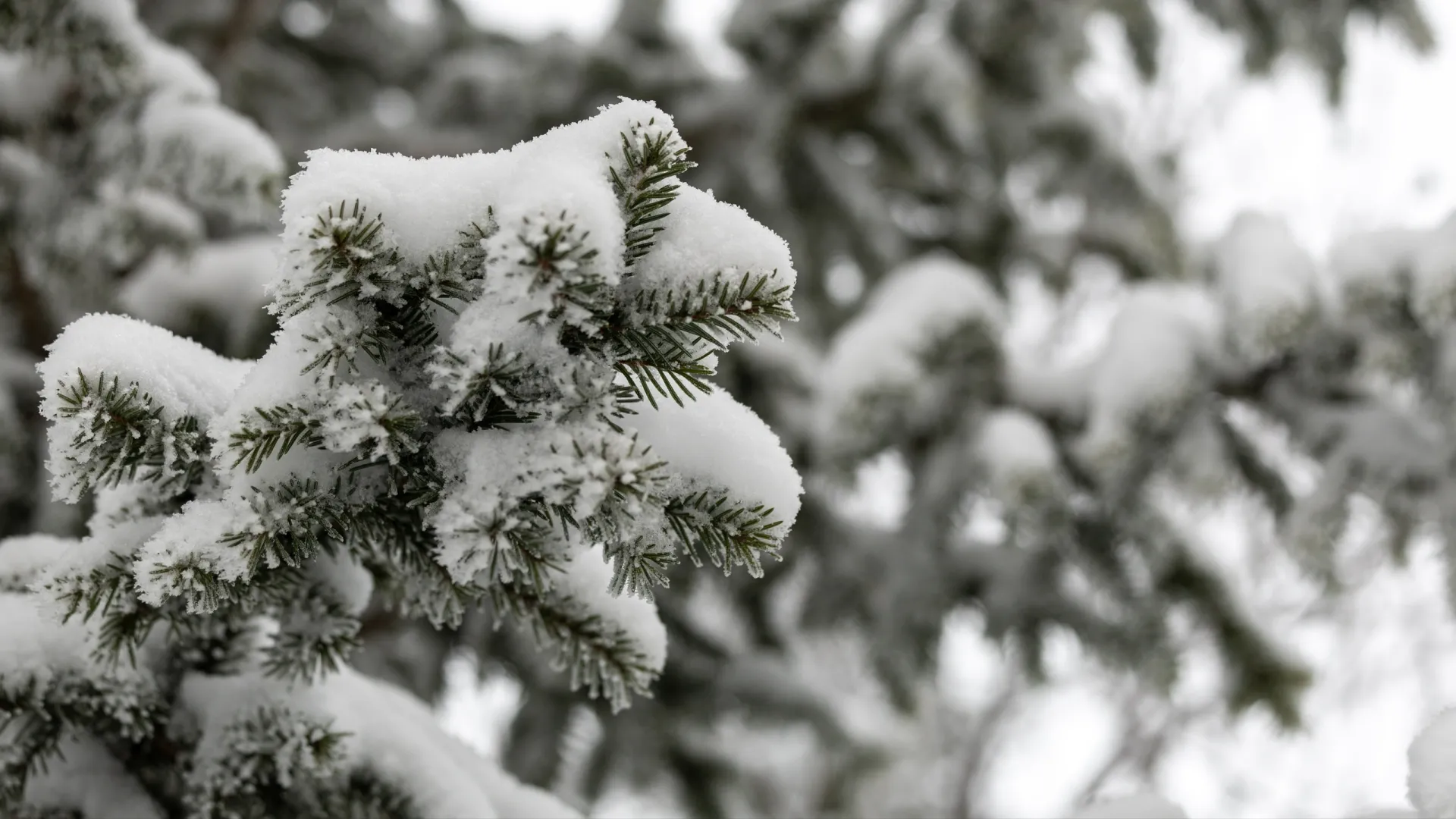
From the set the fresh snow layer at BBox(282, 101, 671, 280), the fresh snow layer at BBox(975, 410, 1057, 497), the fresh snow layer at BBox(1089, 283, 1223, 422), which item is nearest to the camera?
the fresh snow layer at BBox(282, 101, 671, 280)

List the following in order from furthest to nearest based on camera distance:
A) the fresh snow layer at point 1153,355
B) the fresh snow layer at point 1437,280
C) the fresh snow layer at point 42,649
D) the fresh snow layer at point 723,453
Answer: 1. the fresh snow layer at point 1153,355
2. the fresh snow layer at point 1437,280
3. the fresh snow layer at point 42,649
4. the fresh snow layer at point 723,453

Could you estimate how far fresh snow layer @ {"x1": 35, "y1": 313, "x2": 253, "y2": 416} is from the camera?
2.70 ft

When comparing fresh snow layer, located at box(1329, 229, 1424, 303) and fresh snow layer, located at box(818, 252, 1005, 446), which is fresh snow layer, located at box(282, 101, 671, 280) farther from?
fresh snow layer, located at box(1329, 229, 1424, 303)

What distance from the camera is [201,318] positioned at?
7.55 ft

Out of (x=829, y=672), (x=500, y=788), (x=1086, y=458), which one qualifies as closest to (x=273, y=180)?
(x=500, y=788)

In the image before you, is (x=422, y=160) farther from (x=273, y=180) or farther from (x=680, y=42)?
(x=680, y=42)

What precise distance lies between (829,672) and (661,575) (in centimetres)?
1003

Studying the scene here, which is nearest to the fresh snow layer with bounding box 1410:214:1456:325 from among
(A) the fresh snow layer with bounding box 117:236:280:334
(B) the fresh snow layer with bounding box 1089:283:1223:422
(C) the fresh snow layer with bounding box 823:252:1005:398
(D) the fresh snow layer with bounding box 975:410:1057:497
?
(B) the fresh snow layer with bounding box 1089:283:1223:422

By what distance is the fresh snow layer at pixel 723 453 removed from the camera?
2.81ft

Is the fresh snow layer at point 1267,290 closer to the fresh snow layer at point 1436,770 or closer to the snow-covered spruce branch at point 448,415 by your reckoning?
the fresh snow layer at point 1436,770

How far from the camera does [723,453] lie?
2.87 ft

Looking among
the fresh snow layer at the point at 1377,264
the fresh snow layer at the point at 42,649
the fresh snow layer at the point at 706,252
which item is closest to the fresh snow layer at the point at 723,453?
the fresh snow layer at the point at 706,252

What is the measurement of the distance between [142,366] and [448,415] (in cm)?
30

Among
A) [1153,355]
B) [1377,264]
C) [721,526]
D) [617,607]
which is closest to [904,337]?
[1153,355]
